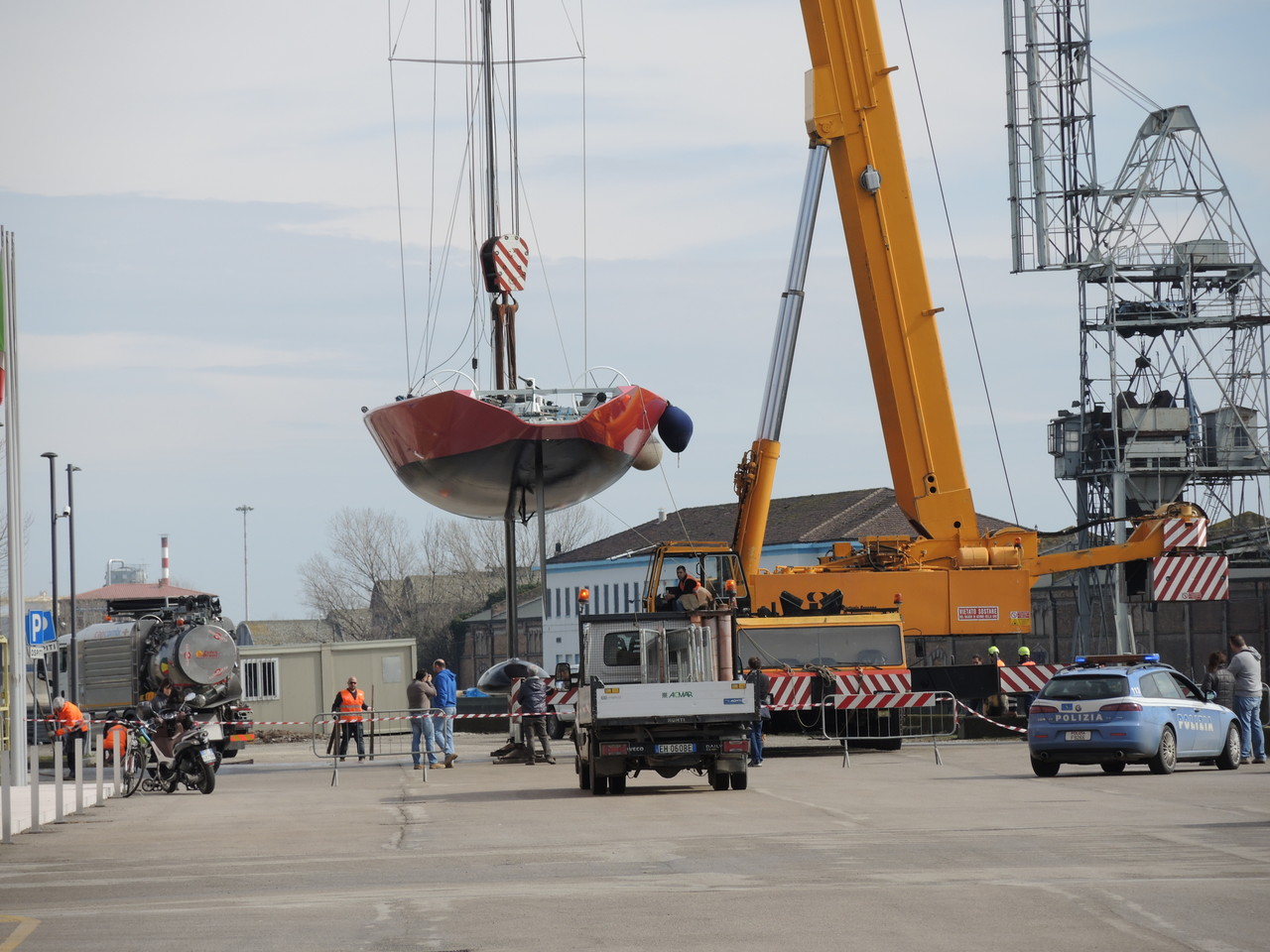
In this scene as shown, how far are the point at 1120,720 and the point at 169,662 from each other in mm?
17957

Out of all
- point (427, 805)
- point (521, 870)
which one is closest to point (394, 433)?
point (427, 805)

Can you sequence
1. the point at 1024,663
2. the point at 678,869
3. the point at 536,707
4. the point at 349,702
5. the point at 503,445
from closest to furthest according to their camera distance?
the point at 678,869
the point at 536,707
the point at 1024,663
the point at 503,445
the point at 349,702

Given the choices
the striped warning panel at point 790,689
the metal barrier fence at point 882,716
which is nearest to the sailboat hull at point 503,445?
the striped warning panel at point 790,689

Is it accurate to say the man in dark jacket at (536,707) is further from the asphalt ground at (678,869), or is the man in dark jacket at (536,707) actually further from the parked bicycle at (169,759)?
the asphalt ground at (678,869)

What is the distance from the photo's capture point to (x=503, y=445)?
97.6 ft

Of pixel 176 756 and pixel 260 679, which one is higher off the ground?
pixel 260 679

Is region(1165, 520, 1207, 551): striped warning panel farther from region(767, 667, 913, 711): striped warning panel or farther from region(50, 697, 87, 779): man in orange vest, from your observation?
region(50, 697, 87, 779): man in orange vest

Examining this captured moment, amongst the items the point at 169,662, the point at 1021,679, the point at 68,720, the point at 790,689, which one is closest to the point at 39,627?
the point at 68,720

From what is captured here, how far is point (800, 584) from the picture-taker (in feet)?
90.6

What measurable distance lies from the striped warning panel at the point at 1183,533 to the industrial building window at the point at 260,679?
24.2 meters

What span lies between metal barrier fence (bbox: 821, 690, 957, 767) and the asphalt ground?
4.03 metres

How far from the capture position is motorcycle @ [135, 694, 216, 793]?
22953 millimetres

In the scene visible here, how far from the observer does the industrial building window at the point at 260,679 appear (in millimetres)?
43812

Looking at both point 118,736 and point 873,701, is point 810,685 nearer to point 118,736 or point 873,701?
point 873,701
